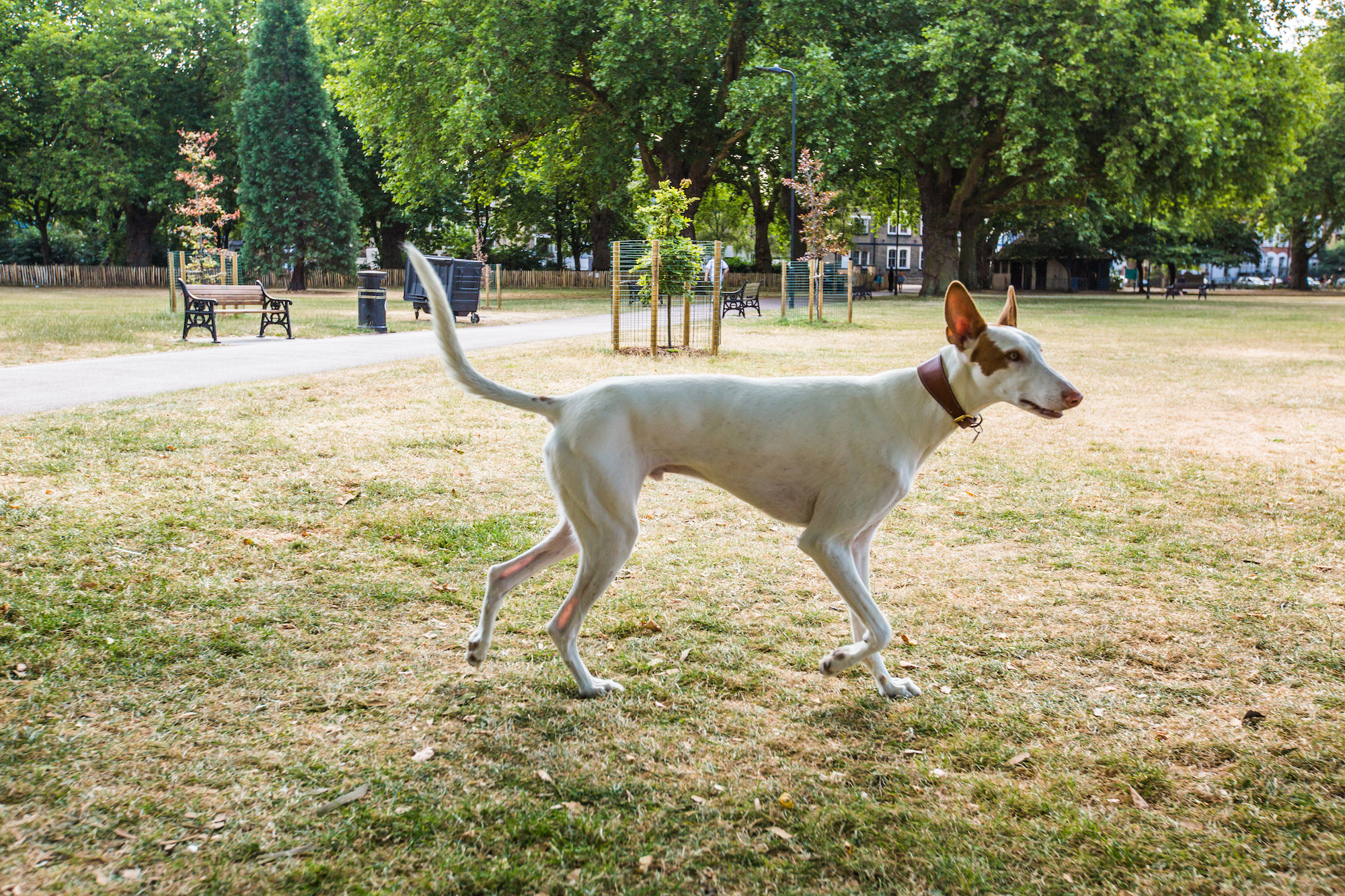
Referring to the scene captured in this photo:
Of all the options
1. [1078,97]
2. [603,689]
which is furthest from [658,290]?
[1078,97]

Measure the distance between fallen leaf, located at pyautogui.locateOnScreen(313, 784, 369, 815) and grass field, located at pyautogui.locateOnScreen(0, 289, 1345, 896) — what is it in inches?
0.9

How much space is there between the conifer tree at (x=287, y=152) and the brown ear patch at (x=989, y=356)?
40.5 meters

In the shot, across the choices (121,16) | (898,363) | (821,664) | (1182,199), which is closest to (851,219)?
(1182,199)

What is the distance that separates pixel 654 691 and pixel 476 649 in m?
0.72

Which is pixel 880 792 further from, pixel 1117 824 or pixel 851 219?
pixel 851 219

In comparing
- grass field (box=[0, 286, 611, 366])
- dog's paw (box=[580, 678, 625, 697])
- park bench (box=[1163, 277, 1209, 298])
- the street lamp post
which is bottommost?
dog's paw (box=[580, 678, 625, 697])

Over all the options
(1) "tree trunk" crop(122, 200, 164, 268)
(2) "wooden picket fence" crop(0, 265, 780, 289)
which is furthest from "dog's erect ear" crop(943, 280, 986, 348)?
(1) "tree trunk" crop(122, 200, 164, 268)

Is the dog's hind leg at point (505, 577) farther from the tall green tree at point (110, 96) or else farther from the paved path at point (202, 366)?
the tall green tree at point (110, 96)

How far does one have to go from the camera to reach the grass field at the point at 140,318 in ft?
50.4

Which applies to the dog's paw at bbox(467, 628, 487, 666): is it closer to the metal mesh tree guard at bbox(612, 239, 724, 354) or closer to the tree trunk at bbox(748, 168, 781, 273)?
the metal mesh tree guard at bbox(612, 239, 724, 354)

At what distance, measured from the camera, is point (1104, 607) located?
4.70 meters

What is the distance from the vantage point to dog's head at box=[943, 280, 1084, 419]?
3572mm

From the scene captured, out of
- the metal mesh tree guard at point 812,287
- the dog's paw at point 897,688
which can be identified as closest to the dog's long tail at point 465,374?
the dog's paw at point 897,688

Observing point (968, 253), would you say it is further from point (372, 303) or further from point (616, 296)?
point (616, 296)
